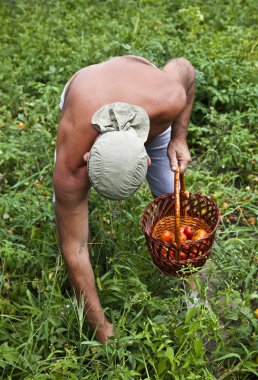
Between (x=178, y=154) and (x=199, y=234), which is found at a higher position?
(x=178, y=154)

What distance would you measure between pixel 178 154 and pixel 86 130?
789 millimetres

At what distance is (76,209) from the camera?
300cm

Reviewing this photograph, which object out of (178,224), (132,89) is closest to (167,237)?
(178,224)

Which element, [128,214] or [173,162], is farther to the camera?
[128,214]

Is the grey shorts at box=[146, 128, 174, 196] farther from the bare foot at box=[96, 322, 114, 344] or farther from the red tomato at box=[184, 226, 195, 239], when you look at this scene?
the bare foot at box=[96, 322, 114, 344]

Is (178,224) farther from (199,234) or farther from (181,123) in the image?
(181,123)

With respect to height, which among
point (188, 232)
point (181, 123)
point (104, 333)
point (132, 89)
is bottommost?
point (104, 333)

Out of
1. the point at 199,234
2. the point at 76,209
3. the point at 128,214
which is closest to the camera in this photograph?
the point at 76,209

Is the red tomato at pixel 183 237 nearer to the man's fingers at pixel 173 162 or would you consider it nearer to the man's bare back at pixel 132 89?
the man's fingers at pixel 173 162

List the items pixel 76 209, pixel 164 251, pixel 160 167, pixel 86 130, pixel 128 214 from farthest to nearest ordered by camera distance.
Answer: pixel 128 214, pixel 160 167, pixel 164 251, pixel 76 209, pixel 86 130

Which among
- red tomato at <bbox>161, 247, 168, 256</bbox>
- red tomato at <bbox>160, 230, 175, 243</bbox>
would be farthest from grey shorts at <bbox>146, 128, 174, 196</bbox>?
red tomato at <bbox>161, 247, 168, 256</bbox>

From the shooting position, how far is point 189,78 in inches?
142

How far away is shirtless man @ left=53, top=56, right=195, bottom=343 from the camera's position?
292 centimetres

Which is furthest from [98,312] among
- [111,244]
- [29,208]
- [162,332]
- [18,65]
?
[18,65]
